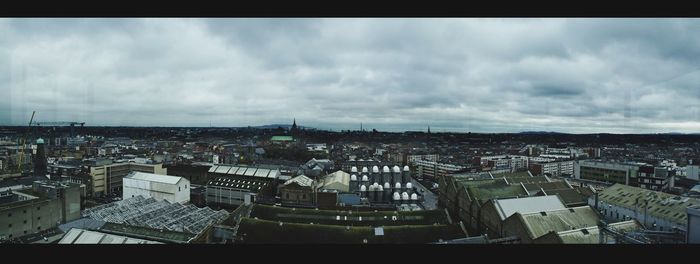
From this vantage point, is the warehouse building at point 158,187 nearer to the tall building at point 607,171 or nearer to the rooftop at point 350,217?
the rooftop at point 350,217

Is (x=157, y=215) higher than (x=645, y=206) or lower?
lower

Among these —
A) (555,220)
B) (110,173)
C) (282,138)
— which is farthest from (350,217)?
(282,138)

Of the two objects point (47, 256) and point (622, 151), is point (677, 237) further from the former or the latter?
point (622, 151)

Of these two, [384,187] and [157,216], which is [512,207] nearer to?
[384,187]

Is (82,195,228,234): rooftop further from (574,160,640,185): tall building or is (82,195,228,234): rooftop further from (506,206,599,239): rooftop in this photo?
(574,160,640,185): tall building

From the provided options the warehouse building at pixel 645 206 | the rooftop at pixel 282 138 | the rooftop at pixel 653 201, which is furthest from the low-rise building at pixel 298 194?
the rooftop at pixel 282 138
